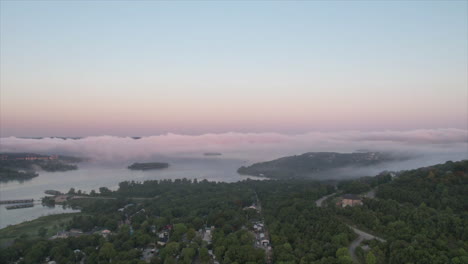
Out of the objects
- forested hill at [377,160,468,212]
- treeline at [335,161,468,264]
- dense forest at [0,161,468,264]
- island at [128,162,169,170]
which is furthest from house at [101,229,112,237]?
island at [128,162,169,170]

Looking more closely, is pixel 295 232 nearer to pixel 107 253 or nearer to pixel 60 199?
pixel 107 253

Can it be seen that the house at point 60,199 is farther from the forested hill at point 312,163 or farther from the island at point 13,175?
the forested hill at point 312,163

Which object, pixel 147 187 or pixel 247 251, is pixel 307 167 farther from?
pixel 247 251

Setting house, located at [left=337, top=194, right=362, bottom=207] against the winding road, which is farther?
house, located at [left=337, top=194, right=362, bottom=207]

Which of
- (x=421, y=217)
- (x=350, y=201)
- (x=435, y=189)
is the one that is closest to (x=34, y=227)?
(x=350, y=201)

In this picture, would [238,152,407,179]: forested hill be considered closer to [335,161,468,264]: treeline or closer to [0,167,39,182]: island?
[335,161,468,264]: treeline

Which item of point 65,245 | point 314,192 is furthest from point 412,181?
point 65,245
